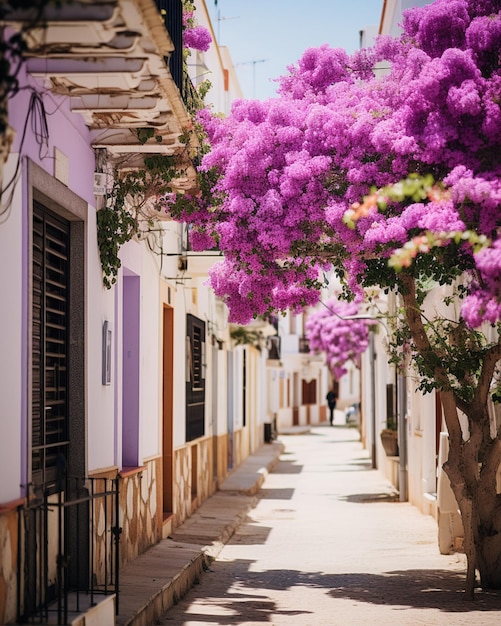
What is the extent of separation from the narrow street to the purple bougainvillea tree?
3.01 feet

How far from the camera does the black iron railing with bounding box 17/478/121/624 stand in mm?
7301

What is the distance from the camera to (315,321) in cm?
4853

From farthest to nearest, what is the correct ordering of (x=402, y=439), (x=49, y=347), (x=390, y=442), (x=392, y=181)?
(x=390, y=442) → (x=402, y=439) → (x=392, y=181) → (x=49, y=347)

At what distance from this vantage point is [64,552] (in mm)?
8062

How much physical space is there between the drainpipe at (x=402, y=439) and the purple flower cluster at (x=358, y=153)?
29.7 ft

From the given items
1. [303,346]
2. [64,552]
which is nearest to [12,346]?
[64,552]

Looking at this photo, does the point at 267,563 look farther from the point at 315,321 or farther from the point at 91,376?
the point at 315,321

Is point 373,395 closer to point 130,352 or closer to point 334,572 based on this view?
point 334,572

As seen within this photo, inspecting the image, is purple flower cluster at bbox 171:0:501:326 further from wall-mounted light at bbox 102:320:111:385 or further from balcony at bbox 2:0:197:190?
wall-mounted light at bbox 102:320:111:385

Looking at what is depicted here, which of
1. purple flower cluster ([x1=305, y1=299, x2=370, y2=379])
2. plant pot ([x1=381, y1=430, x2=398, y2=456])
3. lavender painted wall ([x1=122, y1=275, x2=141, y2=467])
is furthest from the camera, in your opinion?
purple flower cluster ([x1=305, y1=299, x2=370, y2=379])

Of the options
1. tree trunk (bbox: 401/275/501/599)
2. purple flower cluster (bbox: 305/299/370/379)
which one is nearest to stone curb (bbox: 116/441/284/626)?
tree trunk (bbox: 401/275/501/599)

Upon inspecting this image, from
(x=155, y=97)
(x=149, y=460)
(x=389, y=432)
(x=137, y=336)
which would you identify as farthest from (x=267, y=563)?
(x=389, y=432)

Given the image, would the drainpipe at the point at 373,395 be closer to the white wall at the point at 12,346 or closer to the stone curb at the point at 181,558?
the stone curb at the point at 181,558

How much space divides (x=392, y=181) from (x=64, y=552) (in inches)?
190
